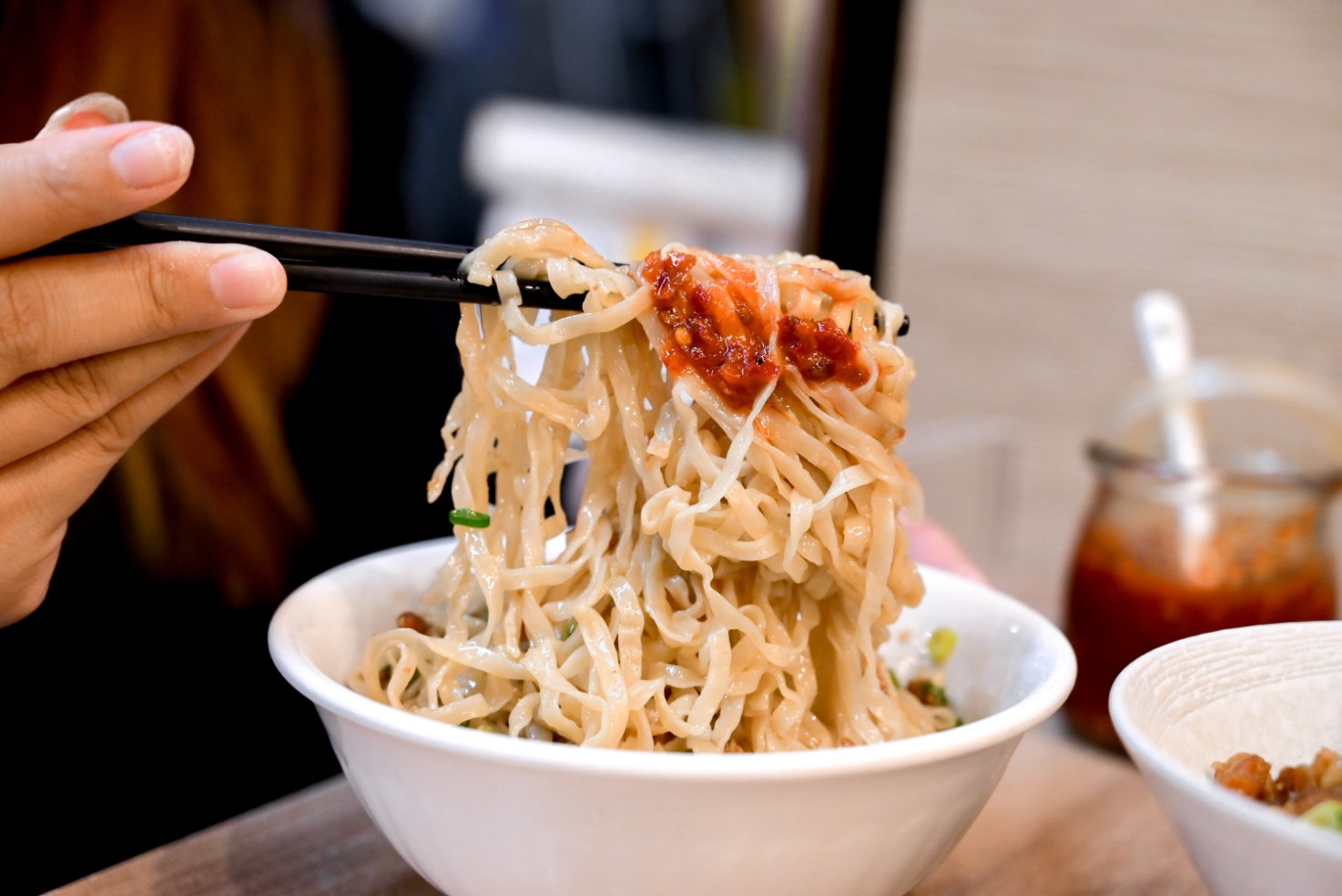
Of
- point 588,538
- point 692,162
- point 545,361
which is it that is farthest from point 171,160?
point 692,162

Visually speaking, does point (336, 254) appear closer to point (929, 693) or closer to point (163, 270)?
point (163, 270)

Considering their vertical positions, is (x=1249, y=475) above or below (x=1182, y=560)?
above

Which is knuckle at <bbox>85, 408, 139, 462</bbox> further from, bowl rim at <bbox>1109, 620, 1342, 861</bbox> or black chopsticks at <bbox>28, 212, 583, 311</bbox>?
bowl rim at <bbox>1109, 620, 1342, 861</bbox>

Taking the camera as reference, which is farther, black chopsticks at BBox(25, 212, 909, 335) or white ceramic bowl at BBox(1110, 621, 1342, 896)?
black chopsticks at BBox(25, 212, 909, 335)

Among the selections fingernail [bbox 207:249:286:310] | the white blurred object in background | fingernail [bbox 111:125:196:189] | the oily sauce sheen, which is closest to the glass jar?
the oily sauce sheen

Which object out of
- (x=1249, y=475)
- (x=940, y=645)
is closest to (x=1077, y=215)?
(x=1249, y=475)

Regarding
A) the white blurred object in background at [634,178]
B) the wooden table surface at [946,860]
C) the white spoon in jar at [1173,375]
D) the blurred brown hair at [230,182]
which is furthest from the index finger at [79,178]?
the white blurred object in background at [634,178]

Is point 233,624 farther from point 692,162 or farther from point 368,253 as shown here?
point 692,162
